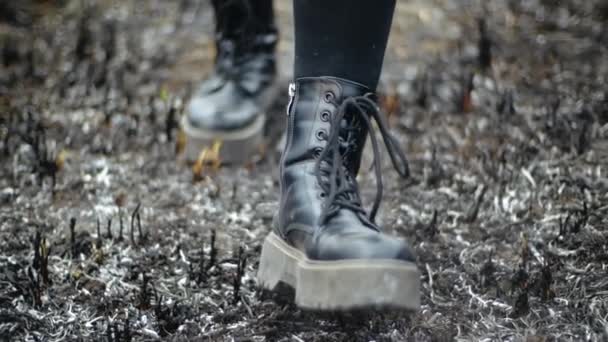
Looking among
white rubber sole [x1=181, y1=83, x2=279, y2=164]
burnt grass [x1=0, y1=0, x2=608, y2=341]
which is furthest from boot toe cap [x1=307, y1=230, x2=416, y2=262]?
white rubber sole [x1=181, y1=83, x2=279, y2=164]

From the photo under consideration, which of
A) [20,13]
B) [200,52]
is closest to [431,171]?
[200,52]

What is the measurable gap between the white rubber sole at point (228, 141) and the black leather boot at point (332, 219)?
0.87 meters

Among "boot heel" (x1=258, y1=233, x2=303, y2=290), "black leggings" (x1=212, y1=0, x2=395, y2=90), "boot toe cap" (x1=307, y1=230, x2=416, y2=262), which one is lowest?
"boot heel" (x1=258, y1=233, x2=303, y2=290)

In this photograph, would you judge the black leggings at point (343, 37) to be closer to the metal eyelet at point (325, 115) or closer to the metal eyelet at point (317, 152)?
the metal eyelet at point (325, 115)

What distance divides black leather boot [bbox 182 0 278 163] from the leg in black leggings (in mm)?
915

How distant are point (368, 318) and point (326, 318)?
0.11m

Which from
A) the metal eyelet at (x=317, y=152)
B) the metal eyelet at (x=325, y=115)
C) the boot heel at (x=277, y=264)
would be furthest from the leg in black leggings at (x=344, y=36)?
the boot heel at (x=277, y=264)

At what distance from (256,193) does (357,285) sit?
1144 millimetres

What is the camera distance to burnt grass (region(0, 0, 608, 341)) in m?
1.93

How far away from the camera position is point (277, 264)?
75.1 inches

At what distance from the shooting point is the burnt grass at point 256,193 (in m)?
Result: 1.93

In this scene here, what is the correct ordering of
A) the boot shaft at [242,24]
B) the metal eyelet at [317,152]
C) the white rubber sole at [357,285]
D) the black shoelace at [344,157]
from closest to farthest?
the white rubber sole at [357,285] → the black shoelace at [344,157] → the metal eyelet at [317,152] → the boot shaft at [242,24]

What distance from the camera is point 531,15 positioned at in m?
4.41

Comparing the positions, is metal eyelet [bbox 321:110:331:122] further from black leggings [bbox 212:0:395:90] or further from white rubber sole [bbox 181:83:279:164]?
white rubber sole [bbox 181:83:279:164]
